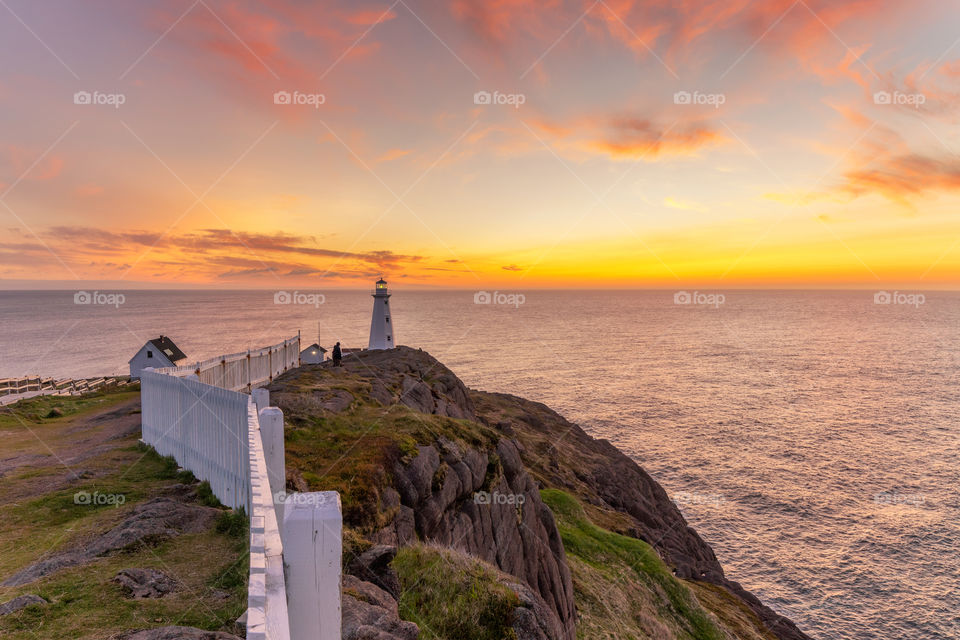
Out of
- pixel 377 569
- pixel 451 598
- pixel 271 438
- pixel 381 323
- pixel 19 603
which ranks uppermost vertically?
pixel 381 323

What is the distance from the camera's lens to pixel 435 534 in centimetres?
1289

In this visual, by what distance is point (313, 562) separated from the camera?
10.6ft

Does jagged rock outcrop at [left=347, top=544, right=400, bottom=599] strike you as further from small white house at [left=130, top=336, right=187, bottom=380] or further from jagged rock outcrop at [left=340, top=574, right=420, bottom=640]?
small white house at [left=130, top=336, right=187, bottom=380]

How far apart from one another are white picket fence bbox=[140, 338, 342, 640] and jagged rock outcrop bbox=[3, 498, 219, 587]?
26.1 inches

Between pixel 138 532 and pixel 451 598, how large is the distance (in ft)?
17.2

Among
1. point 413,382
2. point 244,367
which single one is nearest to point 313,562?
point 244,367

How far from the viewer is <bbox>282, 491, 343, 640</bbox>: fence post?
311 cm

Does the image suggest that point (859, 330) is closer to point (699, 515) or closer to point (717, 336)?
point (717, 336)

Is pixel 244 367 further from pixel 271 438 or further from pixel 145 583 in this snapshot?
pixel 271 438

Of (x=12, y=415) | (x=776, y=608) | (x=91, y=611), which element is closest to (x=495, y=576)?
(x=91, y=611)

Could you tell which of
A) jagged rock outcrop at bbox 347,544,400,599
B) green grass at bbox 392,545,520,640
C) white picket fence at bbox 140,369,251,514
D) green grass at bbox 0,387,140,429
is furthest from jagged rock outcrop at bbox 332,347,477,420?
jagged rock outcrop at bbox 347,544,400,599

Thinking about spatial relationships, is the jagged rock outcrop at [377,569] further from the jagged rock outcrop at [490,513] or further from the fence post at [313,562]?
the jagged rock outcrop at [490,513]

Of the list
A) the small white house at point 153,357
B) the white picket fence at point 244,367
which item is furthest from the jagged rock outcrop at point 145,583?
the small white house at point 153,357

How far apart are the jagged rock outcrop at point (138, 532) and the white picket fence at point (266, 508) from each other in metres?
0.66
